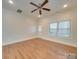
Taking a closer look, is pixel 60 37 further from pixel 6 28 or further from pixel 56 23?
pixel 6 28

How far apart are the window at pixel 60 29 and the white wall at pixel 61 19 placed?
0.33 m

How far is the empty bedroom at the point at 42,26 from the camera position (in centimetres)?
436

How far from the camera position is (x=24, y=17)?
24.4 feet

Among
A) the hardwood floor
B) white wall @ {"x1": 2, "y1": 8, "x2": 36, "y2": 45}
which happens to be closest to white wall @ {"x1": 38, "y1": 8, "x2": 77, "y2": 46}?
the hardwood floor

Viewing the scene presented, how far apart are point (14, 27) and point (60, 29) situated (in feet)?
12.4

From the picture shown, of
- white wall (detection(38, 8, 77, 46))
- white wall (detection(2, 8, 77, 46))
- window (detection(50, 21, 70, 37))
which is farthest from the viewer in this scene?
window (detection(50, 21, 70, 37))

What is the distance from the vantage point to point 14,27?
19.9ft

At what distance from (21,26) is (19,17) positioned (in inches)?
32.8

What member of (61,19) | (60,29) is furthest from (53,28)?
(61,19)

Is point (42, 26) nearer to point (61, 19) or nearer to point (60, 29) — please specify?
point (60, 29)

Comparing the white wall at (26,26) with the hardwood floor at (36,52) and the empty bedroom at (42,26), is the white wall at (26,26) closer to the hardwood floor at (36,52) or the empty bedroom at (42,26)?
the empty bedroom at (42,26)

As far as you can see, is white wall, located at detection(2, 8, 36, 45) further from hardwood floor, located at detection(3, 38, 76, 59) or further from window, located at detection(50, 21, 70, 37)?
window, located at detection(50, 21, 70, 37)

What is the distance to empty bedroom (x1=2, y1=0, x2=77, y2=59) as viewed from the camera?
14.3ft

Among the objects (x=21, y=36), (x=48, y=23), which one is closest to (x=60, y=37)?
(x=48, y=23)
